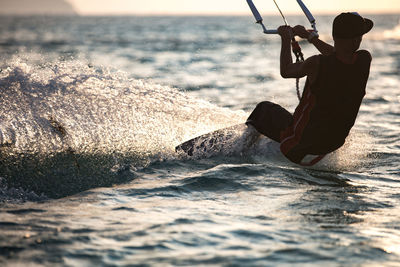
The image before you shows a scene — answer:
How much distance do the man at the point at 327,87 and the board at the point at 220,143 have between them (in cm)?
121

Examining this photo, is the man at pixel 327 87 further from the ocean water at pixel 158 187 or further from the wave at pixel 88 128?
the wave at pixel 88 128

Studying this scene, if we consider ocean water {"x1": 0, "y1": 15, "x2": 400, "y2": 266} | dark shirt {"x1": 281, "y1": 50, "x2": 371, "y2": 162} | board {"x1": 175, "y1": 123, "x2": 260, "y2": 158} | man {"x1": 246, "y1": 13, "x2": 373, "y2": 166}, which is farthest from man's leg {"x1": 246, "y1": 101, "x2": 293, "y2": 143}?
board {"x1": 175, "y1": 123, "x2": 260, "y2": 158}

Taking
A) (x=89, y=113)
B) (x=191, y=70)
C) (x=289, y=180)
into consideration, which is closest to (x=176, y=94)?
(x=89, y=113)

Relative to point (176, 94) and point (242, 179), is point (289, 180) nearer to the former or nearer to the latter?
point (242, 179)

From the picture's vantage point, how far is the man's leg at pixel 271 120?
6660 millimetres

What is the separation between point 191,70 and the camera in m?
24.9

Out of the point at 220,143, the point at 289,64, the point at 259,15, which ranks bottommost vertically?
the point at 220,143

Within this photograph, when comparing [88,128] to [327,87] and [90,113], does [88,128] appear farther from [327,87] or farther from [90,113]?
[327,87]

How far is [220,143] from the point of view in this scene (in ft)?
25.9

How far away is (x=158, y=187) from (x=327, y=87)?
6.93 feet

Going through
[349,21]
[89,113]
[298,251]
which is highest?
[349,21]

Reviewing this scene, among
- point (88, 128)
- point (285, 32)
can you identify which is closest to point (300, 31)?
point (285, 32)

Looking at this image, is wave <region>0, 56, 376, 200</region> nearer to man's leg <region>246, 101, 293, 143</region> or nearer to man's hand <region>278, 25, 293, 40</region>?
man's leg <region>246, 101, 293, 143</region>

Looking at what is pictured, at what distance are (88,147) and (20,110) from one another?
100 cm
